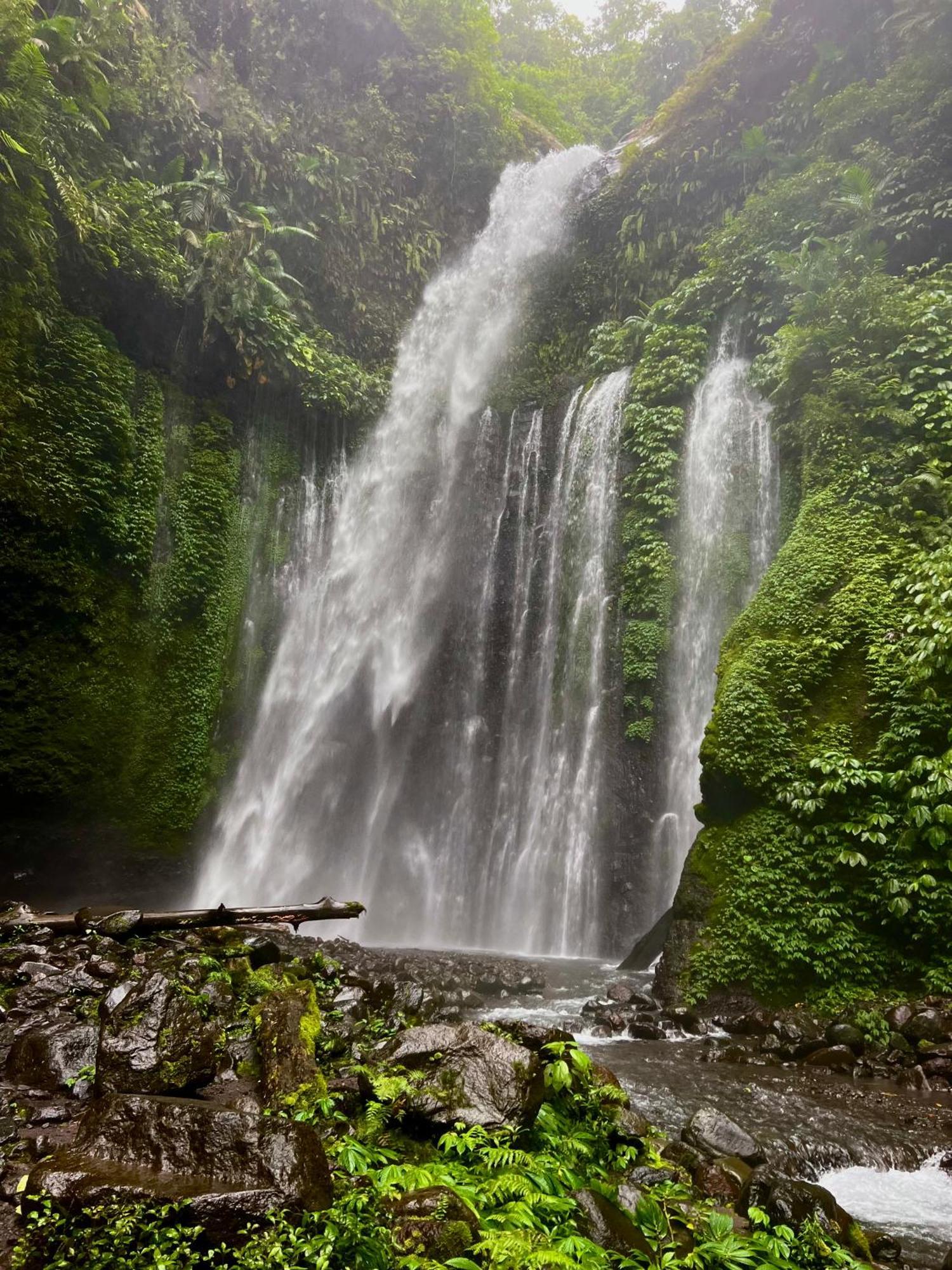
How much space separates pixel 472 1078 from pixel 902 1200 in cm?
271

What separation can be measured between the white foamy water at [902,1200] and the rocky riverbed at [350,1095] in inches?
0.6

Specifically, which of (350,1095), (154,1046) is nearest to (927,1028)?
(350,1095)

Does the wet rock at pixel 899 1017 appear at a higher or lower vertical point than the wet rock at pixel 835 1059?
higher

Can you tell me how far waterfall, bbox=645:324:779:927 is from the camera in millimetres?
12531

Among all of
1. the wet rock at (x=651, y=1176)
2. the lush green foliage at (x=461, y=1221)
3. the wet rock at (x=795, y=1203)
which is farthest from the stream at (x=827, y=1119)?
the lush green foliage at (x=461, y=1221)

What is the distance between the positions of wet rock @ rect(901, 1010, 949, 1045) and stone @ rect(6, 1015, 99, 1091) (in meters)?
6.57

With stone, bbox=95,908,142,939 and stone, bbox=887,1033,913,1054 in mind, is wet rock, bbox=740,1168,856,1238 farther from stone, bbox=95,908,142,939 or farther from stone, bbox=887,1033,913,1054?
stone, bbox=95,908,142,939

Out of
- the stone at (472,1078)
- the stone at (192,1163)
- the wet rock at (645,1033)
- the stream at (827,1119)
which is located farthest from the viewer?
the wet rock at (645,1033)

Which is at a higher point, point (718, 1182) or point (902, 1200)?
point (718, 1182)

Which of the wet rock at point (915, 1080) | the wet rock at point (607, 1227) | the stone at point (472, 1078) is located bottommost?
the wet rock at point (915, 1080)

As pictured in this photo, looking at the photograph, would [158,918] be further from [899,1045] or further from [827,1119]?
[899,1045]

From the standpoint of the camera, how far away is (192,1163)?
2.57 metres

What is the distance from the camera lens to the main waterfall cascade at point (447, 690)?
1383 centimetres

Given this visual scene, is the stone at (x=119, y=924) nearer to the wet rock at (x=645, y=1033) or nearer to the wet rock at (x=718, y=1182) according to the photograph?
the wet rock at (x=645, y=1033)
